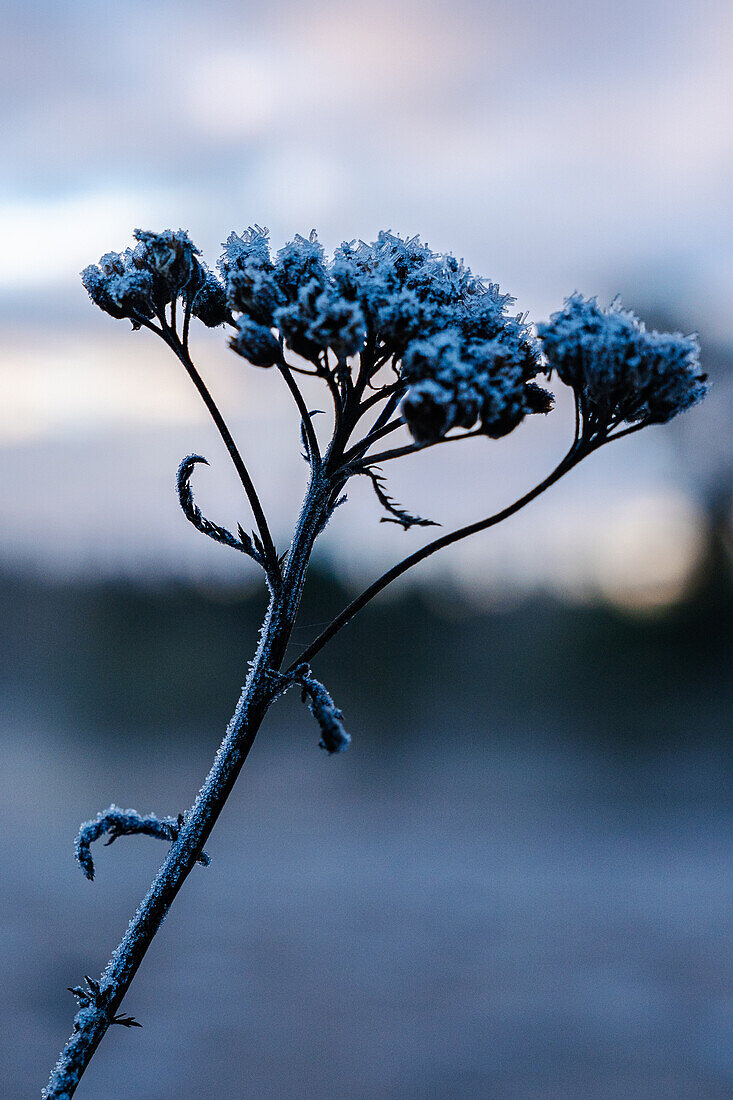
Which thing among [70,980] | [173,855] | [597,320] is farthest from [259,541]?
[70,980]

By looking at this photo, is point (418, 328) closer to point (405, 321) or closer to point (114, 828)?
point (405, 321)

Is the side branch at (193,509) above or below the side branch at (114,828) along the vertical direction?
above

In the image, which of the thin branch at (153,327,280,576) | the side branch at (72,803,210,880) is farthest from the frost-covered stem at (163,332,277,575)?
the side branch at (72,803,210,880)

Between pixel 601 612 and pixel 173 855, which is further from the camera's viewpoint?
pixel 601 612

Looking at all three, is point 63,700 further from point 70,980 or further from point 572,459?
point 572,459

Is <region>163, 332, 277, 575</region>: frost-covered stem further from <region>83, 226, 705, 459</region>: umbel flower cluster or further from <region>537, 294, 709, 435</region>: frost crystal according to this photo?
<region>537, 294, 709, 435</region>: frost crystal

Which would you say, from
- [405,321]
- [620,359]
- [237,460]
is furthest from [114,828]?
[620,359]

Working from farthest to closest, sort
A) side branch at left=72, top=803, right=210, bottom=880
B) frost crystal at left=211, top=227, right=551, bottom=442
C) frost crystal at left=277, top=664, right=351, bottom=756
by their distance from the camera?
side branch at left=72, top=803, right=210, bottom=880
frost crystal at left=211, top=227, right=551, bottom=442
frost crystal at left=277, top=664, right=351, bottom=756

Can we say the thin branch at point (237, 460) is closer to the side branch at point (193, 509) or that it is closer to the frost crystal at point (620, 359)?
the side branch at point (193, 509)

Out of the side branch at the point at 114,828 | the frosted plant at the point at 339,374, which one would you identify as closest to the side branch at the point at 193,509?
the frosted plant at the point at 339,374
